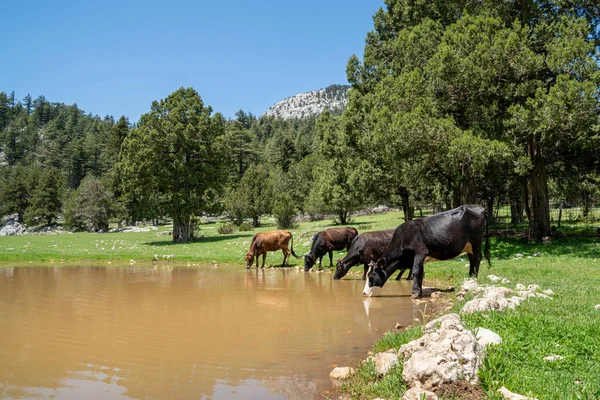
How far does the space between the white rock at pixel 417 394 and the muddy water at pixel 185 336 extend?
47.1 inches

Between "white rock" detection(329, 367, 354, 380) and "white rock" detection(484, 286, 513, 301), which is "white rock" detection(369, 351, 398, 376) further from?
"white rock" detection(484, 286, 513, 301)

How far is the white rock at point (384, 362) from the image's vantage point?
5.40 m

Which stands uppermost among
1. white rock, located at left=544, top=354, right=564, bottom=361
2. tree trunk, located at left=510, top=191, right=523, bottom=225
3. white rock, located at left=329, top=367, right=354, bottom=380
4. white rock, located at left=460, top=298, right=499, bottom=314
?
tree trunk, located at left=510, top=191, right=523, bottom=225

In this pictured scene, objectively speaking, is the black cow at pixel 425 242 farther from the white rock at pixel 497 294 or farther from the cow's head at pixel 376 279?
the white rock at pixel 497 294

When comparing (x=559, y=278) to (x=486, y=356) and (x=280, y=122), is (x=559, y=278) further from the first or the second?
(x=280, y=122)

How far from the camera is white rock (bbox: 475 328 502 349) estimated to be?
538 cm

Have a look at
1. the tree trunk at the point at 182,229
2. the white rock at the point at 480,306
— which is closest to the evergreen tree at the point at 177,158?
the tree trunk at the point at 182,229

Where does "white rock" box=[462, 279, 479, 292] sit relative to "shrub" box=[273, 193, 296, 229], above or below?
below

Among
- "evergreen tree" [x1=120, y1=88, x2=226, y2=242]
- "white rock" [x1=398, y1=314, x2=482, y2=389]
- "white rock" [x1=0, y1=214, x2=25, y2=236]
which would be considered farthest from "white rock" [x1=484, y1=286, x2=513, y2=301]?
"white rock" [x1=0, y1=214, x2=25, y2=236]

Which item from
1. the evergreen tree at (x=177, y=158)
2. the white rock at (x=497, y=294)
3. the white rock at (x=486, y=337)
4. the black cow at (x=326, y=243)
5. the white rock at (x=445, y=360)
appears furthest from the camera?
the evergreen tree at (x=177, y=158)

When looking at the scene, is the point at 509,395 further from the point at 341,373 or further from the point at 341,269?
the point at 341,269

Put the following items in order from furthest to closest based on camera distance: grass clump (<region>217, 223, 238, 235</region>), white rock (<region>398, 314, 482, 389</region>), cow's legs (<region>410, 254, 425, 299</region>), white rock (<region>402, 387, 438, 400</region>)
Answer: grass clump (<region>217, 223, 238, 235</region>)
cow's legs (<region>410, 254, 425, 299</region>)
white rock (<region>398, 314, 482, 389</region>)
white rock (<region>402, 387, 438, 400</region>)

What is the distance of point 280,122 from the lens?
182875 mm

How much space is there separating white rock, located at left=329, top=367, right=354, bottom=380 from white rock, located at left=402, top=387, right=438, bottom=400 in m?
1.22
